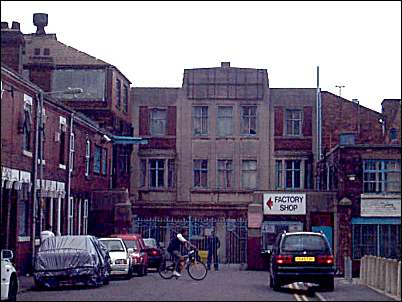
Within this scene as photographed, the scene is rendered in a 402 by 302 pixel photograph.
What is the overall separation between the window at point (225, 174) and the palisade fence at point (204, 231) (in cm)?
338

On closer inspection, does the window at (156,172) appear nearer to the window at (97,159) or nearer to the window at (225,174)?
the window at (225,174)

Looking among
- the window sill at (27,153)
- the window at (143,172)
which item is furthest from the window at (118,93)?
the window sill at (27,153)

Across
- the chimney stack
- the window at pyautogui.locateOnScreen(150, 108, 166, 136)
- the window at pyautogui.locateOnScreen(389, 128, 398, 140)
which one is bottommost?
the window at pyautogui.locateOnScreen(389, 128, 398, 140)

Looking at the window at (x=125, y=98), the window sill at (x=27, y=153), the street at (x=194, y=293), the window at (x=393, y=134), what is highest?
the window at (x=125, y=98)

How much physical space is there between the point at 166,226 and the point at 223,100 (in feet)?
31.2

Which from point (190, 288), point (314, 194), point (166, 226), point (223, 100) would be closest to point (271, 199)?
point (314, 194)

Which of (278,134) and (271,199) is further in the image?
(278,134)

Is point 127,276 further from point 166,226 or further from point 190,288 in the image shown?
point 166,226

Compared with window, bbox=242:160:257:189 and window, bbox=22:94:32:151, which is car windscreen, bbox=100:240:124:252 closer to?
window, bbox=22:94:32:151

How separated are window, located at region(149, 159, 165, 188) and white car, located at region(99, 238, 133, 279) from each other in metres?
25.3

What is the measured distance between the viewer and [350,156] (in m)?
44.7

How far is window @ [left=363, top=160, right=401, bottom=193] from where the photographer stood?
44.6 m

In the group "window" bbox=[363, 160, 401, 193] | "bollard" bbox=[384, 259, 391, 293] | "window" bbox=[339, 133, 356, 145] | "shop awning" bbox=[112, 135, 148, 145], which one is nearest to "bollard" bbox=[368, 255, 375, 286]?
"bollard" bbox=[384, 259, 391, 293]

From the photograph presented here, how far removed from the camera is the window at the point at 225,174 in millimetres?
59594
